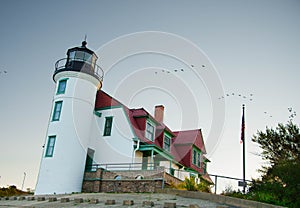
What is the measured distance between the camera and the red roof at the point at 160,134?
25031 mm

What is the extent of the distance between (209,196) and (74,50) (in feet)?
50.3

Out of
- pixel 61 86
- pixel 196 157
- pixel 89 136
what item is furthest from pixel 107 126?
pixel 196 157

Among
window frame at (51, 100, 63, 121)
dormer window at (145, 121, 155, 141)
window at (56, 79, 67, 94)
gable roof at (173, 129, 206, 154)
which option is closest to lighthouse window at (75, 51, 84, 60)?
window at (56, 79, 67, 94)

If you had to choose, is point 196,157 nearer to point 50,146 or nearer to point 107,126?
point 107,126

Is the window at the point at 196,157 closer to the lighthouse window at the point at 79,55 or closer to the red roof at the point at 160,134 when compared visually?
the red roof at the point at 160,134

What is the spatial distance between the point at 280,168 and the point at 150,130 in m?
11.3

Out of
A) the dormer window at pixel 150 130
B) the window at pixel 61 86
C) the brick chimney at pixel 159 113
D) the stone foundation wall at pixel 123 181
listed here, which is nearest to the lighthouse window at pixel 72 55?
the window at pixel 61 86

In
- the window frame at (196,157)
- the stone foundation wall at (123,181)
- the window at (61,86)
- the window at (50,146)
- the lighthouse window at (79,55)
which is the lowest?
the stone foundation wall at (123,181)

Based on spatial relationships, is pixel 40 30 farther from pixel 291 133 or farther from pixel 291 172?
pixel 291 133

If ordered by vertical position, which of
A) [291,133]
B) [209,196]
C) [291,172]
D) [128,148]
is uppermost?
[291,133]

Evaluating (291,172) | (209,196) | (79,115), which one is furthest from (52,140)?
(291,172)

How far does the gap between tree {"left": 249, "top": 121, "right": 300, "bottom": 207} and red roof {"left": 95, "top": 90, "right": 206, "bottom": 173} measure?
701 centimetres

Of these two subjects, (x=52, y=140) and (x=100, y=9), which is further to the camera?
(x=52, y=140)

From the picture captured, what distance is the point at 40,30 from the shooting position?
51.8 feet
